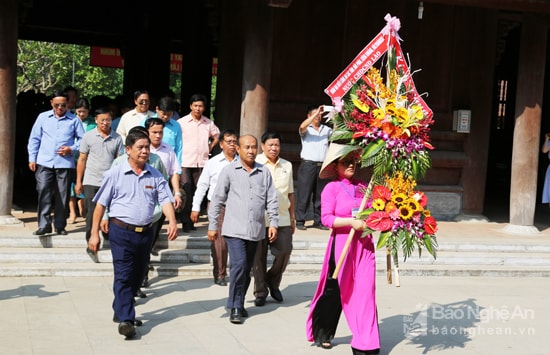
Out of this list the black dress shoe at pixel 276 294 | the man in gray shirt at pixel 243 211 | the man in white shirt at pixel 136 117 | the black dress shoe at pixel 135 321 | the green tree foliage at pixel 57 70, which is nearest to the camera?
the black dress shoe at pixel 135 321

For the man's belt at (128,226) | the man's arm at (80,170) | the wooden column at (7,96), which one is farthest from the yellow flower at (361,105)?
the wooden column at (7,96)

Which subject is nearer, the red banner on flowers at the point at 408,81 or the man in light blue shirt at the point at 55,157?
the red banner on flowers at the point at 408,81

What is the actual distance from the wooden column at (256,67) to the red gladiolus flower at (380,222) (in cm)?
507

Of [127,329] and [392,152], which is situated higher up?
[392,152]

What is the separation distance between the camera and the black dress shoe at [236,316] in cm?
739

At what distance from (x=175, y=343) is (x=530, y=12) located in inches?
320

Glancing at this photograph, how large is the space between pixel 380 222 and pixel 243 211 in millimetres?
1759

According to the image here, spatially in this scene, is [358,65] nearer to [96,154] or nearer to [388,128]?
[388,128]

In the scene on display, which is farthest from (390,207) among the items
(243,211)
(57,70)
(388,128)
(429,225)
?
(57,70)

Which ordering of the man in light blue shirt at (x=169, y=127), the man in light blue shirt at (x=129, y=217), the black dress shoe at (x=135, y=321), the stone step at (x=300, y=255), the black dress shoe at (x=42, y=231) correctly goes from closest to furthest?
1. the man in light blue shirt at (x=129, y=217)
2. the black dress shoe at (x=135, y=321)
3. the stone step at (x=300, y=255)
4. the black dress shoe at (x=42, y=231)
5. the man in light blue shirt at (x=169, y=127)

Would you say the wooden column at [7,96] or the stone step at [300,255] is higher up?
the wooden column at [7,96]

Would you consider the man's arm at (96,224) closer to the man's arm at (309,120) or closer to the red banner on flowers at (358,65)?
the red banner on flowers at (358,65)

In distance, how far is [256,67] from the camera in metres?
11.2

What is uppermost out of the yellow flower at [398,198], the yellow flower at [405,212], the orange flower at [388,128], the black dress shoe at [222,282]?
the orange flower at [388,128]
